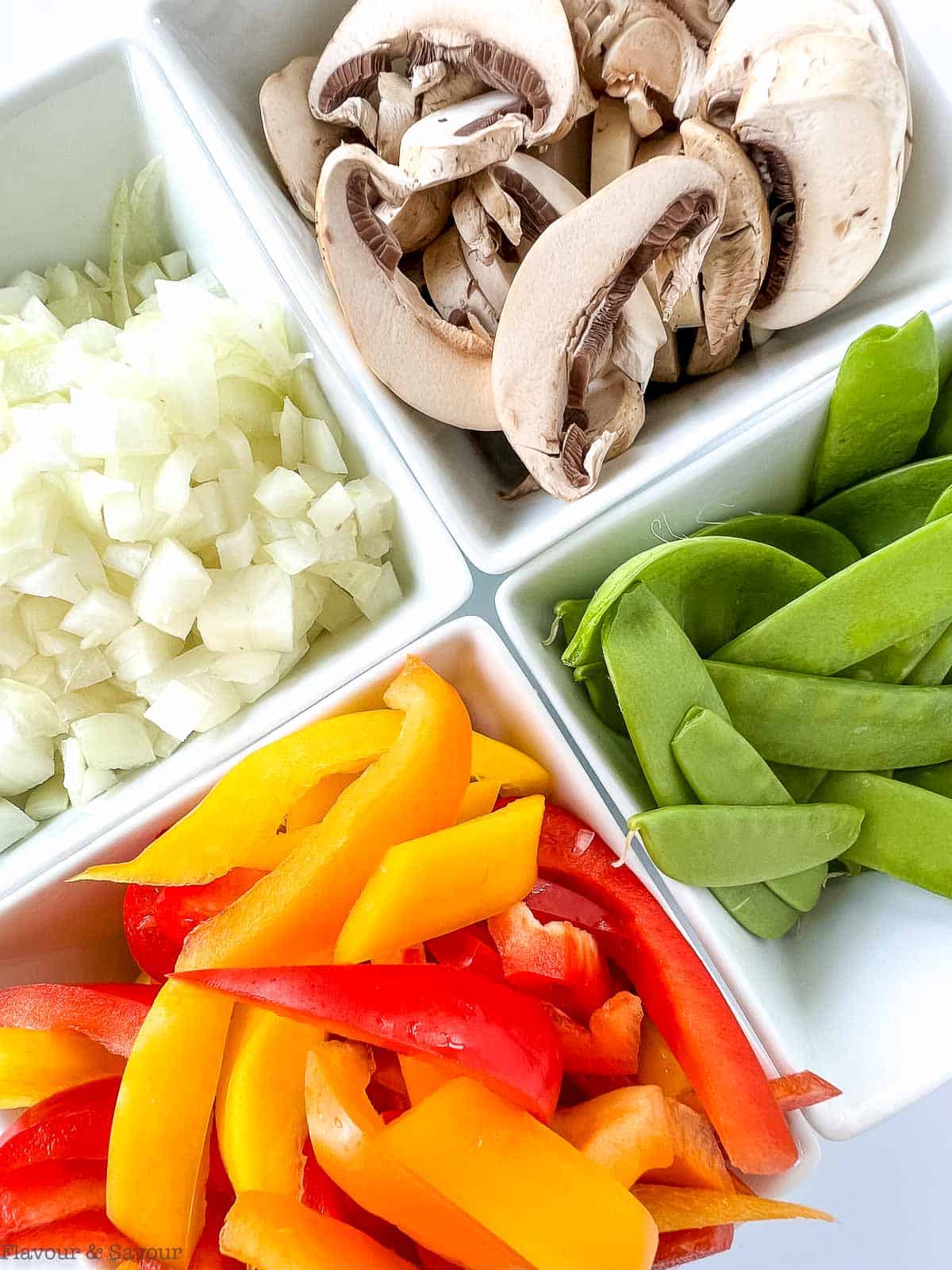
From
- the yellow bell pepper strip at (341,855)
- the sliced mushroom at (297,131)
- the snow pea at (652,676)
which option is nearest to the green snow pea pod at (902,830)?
the snow pea at (652,676)

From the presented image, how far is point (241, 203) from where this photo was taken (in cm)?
100

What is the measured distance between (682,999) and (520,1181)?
209mm

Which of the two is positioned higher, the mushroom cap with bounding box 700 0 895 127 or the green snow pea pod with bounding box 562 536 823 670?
the mushroom cap with bounding box 700 0 895 127

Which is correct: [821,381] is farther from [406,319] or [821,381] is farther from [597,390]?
[406,319]

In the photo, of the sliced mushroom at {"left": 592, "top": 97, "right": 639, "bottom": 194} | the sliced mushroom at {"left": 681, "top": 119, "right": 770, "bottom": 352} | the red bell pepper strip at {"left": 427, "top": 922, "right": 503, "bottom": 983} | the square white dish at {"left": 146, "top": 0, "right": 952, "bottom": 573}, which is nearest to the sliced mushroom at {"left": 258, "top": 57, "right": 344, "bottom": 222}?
→ the square white dish at {"left": 146, "top": 0, "right": 952, "bottom": 573}

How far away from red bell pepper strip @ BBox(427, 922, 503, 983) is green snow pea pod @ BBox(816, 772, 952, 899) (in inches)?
13.7

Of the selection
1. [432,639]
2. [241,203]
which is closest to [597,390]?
[432,639]

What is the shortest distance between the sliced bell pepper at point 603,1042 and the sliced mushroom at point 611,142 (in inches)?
30.5

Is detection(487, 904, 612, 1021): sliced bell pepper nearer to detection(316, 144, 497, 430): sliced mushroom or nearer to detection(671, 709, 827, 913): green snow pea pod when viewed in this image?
detection(671, 709, 827, 913): green snow pea pod

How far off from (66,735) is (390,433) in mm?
430

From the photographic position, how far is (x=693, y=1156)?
2.54 feet

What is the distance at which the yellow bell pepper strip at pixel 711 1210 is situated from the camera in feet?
2.45

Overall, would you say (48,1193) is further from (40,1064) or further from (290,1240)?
(290,1240)

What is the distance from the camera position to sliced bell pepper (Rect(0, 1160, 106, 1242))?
715mm
